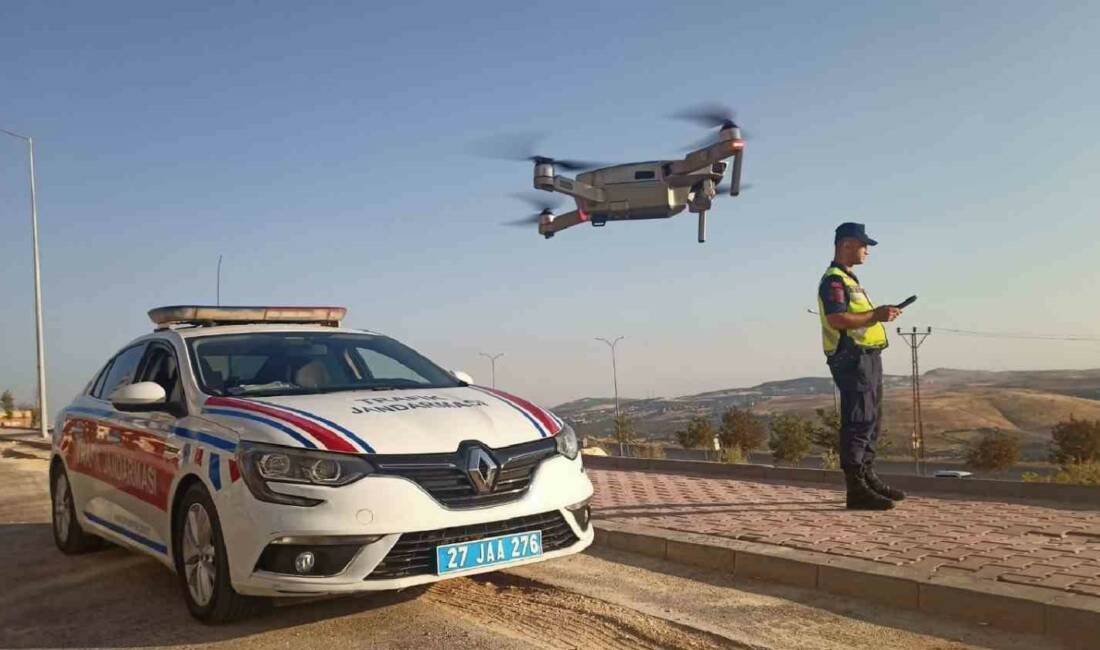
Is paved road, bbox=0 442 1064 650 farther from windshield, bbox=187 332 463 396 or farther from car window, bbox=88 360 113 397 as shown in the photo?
car window, bbox=88 360 113 397

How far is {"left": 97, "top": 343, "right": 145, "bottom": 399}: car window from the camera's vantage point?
6.22 metres

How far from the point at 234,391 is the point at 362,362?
1.07 metres

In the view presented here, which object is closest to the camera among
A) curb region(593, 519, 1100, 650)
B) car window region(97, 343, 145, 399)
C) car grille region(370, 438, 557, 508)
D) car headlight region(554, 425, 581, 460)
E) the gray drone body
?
curb region(593, 519, 1100, 650)

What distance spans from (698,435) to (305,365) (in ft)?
207

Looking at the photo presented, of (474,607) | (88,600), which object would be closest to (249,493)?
(474,607)

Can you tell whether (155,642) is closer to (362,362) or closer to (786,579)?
(362,362)

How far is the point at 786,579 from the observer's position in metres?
5.32

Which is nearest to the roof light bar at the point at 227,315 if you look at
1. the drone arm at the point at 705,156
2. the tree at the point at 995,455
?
the drone arm at the point at 705,156

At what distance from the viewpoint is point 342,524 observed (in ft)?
13.5

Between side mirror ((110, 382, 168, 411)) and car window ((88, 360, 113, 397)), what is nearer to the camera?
side mirror ((110, 382, 168, 411))

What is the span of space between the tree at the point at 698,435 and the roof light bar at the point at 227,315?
60870 mm

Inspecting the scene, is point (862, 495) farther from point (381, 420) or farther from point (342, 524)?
point (342, 524)

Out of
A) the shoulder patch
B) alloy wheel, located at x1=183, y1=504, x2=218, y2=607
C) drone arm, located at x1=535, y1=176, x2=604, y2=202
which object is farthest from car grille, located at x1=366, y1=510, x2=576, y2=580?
drone arm, located at x1=535, y1=176, x2=604, y2=202

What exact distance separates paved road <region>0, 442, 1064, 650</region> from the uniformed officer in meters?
2.38
